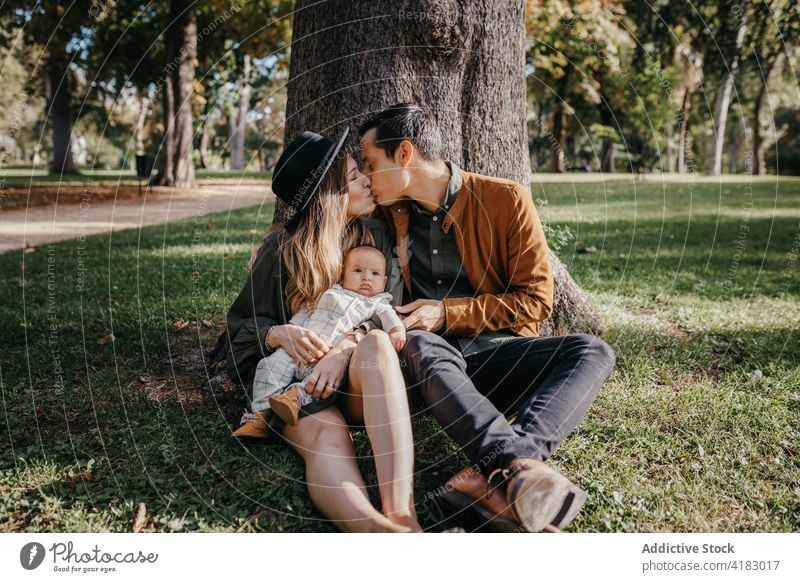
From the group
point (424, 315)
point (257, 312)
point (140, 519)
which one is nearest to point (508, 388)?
point (424, 315)

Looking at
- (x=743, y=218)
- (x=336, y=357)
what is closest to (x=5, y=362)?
(x=336, y=357)

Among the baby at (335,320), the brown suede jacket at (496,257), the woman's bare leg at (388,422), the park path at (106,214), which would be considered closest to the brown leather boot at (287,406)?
the baby at (335,320)

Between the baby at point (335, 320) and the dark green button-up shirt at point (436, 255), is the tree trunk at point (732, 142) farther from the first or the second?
the baby at point (335, 320)

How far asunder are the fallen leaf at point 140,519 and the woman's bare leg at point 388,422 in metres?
1.04

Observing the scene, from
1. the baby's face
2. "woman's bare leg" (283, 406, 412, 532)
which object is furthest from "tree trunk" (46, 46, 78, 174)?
"woman's bare leg" (283, 406, 412, 532)

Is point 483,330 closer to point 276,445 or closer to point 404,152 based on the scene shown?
point 404,152

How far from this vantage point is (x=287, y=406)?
285 cm

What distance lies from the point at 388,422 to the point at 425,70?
241 centimetres

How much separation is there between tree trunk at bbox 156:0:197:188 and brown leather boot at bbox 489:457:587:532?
14707 millimetres

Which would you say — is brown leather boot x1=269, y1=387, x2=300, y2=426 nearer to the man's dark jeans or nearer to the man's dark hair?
the man's dark jeans

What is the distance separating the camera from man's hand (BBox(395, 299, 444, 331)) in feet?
10.7

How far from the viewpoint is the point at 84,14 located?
1596 centimetres

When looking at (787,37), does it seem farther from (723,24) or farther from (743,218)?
(743,218)

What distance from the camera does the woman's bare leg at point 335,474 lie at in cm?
256
